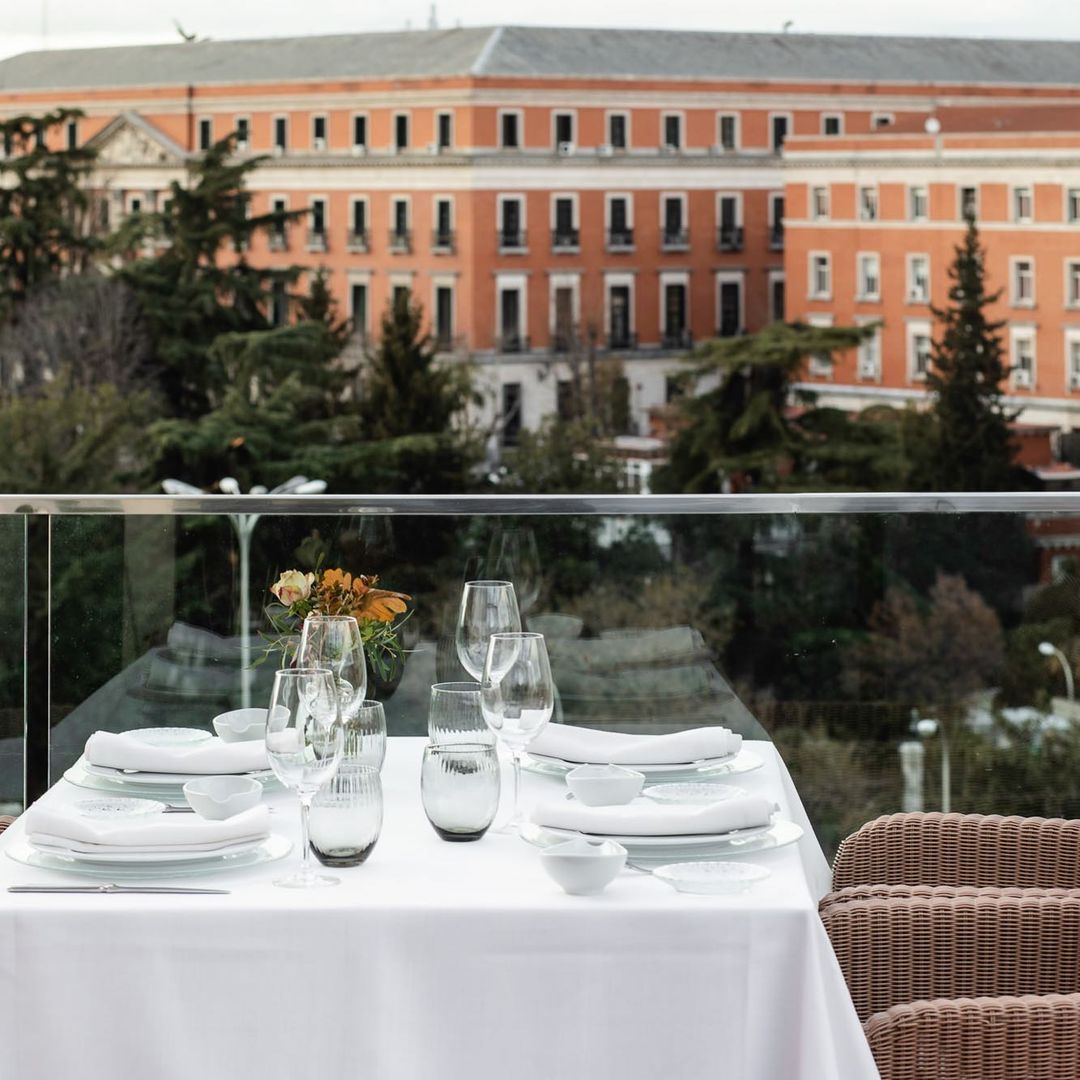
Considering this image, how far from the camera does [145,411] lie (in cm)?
2948

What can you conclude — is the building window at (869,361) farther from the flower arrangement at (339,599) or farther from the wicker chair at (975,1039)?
the wicker chair at (975,1039)

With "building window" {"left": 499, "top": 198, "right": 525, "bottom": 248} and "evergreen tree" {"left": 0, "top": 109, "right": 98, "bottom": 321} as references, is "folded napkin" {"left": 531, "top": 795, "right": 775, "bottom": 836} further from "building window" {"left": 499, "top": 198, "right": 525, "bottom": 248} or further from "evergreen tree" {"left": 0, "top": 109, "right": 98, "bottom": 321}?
"building window" {"left": 499, "top": 198, "right": 525, "bottom": 248}

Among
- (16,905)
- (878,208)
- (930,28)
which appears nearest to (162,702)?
(16,905)

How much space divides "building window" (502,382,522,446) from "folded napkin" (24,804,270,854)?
36289 millimetres

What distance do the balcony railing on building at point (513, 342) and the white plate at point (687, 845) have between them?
129ft

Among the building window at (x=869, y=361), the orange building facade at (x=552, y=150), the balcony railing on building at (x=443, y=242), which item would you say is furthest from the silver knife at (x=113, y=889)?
the balcony railing on building at (x=443, y=242)

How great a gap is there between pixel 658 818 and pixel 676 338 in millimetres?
41057

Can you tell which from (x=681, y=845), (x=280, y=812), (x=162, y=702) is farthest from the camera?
(x=162, y=702)

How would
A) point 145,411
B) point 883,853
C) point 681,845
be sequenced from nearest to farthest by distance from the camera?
point 681,845 < point 883,853 < point 145,411

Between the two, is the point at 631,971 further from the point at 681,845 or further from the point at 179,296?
the point at 179,296

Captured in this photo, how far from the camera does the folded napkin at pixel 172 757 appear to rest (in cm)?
212

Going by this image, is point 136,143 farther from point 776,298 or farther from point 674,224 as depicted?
point 776,298

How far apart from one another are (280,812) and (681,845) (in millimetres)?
487

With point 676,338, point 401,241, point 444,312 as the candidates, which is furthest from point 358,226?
point 676,338
